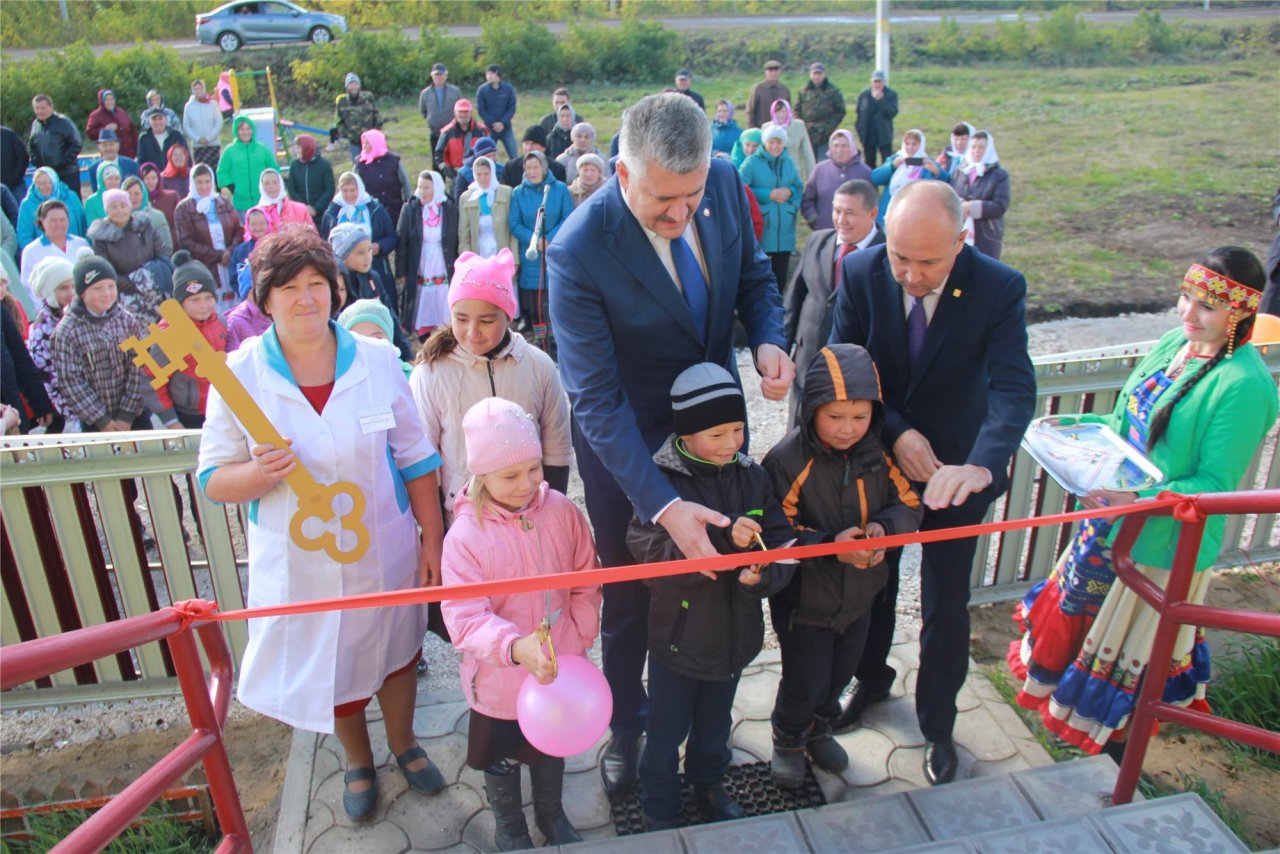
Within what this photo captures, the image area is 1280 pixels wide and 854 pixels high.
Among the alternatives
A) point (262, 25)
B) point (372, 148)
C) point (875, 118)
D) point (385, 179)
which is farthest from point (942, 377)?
point (262, 25)

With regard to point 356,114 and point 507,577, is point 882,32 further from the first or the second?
point 507,577

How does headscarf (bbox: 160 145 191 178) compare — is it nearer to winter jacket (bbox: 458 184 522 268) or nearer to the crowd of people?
winter jacket (bbox: 458 184 522 268)

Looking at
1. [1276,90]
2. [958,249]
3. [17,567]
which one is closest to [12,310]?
[17,567]

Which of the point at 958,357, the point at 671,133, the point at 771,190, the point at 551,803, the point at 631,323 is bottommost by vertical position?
the point at 551,803

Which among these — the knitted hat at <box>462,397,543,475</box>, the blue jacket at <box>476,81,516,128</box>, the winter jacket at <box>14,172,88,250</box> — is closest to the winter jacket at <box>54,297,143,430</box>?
the knitted hat at <box>462,397,543,475</box>

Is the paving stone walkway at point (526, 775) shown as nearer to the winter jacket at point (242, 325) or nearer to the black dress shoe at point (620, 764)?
the black dress shoe at point (620, 764)

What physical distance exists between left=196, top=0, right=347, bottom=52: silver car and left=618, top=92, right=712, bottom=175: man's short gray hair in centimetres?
2479

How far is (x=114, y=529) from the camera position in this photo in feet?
13.4

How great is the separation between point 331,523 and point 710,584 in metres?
1.22

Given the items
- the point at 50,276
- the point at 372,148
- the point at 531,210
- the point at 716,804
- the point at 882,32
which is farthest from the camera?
the point at 882,32

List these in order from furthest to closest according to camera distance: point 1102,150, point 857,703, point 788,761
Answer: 1. point 1102,150
2. point 857,703
3. point 788,761

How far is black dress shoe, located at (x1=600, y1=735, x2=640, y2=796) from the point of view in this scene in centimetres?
357

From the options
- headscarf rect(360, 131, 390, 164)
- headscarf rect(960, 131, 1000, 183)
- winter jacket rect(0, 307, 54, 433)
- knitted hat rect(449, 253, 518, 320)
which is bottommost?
winter jacket rect(0, 307, 54, 433)

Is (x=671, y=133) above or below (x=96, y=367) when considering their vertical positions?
above
